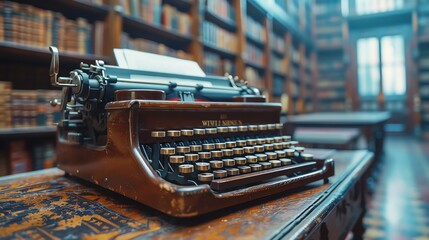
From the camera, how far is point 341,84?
7.35 meters

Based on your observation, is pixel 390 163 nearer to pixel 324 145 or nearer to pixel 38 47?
pixel 324 145

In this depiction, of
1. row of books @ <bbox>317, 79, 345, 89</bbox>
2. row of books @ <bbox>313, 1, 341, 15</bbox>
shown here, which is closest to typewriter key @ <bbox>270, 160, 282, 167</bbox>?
row of books @ <bbox>317, 79, 345, 89</bbox>

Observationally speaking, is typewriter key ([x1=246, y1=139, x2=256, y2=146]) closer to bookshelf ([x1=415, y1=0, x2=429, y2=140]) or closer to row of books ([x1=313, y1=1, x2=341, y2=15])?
bookshelf ([x1=415, y1=0, x2=429, y2=140])

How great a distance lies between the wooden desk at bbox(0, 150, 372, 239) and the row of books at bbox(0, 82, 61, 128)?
89cm

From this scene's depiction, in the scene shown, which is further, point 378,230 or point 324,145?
point 324,145

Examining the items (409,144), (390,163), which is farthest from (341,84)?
(390,163)

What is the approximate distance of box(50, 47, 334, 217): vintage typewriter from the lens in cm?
63

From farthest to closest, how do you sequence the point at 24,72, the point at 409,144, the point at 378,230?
the point at 409,144
the point at 378,230
the point at 24,72

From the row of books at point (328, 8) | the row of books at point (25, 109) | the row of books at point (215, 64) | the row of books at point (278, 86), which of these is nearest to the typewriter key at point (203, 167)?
the row of books at point (25, 109)

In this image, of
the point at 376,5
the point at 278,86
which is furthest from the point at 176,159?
the point at 376,5

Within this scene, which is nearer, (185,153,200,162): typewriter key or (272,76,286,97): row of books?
(185,153,200,162): typewriter key

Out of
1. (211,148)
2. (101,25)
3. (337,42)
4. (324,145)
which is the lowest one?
(324,145)

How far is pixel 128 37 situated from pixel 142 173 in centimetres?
189

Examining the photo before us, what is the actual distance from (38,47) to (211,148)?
148 cm
